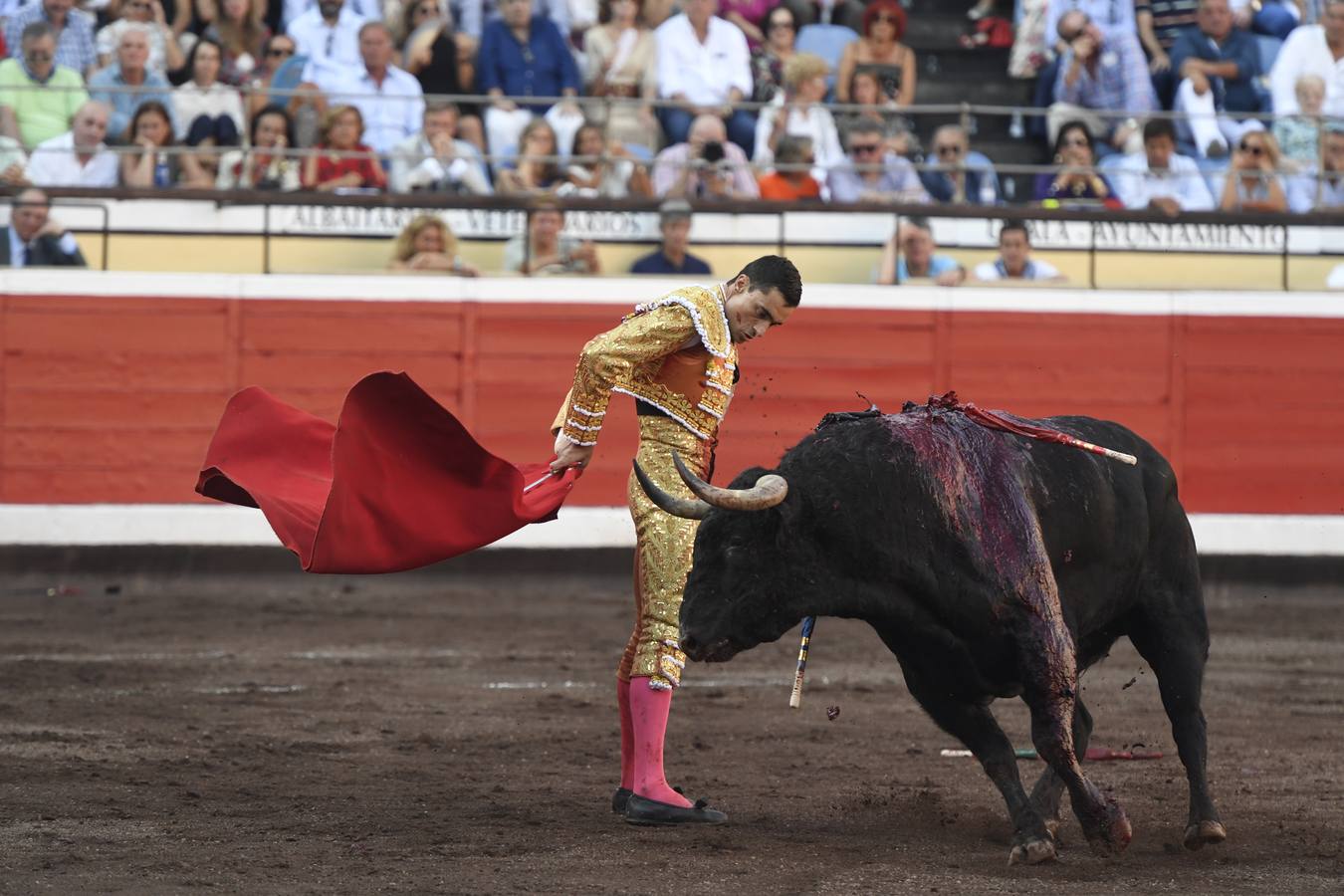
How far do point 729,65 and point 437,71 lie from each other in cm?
153

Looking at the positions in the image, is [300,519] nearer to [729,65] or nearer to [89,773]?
[89,773]

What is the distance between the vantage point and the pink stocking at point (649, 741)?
4.33 meters

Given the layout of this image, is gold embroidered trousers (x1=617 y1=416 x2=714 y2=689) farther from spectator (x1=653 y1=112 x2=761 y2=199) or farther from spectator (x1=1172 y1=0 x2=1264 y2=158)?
spectator (x1=1172 y1=0 x2=1264 y2=158)

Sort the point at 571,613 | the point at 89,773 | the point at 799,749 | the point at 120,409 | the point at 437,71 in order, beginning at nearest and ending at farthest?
1. the point at 89,773
2. the point at 799,749
3. the point at 571,613
4. the point at 120,409
5. the point at 437,71

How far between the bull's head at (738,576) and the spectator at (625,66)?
602 centimetres

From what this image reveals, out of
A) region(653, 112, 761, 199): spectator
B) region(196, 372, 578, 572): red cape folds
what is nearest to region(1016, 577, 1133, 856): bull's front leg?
region(196, 372, 578, 572): red cape folds

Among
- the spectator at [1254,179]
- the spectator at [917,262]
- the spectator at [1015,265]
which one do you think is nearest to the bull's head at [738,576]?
the spectator at [917,262]

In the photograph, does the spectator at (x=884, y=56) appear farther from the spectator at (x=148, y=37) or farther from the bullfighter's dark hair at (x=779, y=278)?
the bullfighter's dark hair at (x=779, y=278)

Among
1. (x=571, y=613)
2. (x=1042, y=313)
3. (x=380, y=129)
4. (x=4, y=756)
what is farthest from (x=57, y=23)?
(x=4, y=756)

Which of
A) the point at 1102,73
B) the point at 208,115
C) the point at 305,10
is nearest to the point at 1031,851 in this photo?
the point at 208,115

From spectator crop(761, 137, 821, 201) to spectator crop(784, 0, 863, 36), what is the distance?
1.41 meters

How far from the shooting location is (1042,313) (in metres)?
9.72

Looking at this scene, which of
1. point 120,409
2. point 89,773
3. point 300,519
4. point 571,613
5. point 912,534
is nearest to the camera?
point 912,534

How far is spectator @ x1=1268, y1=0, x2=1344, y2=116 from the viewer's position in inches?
415
